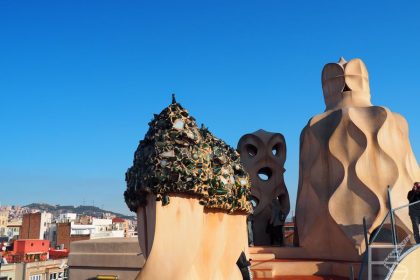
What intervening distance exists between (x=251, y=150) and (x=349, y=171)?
4614 millimetres

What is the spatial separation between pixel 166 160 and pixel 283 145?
12121mm

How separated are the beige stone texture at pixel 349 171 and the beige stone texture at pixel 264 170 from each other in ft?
5.86

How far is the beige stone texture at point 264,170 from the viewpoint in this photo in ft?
51.1

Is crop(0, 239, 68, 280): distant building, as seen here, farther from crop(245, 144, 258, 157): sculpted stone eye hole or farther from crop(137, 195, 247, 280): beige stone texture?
crop(137, 195, 247, 280): beige stone texture

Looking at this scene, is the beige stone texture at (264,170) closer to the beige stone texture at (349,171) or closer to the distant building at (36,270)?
the beige stone texture at (349,171)

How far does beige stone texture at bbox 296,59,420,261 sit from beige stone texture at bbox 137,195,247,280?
306 inches

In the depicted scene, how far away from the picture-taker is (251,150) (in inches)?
639

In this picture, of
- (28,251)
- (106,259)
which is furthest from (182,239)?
(28,251)

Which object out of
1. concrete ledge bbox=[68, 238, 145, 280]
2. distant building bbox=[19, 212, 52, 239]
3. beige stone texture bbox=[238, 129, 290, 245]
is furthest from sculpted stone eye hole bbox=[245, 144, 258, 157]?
distant building bbox=[19, 212, 52, 239]

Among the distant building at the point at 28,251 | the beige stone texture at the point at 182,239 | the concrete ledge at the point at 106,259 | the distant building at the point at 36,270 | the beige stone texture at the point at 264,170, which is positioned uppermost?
the beige stone texture at the point at 264,170

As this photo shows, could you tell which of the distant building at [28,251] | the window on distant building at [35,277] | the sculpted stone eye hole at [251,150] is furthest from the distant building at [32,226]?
the sculpted stone eye hole at [251,150]

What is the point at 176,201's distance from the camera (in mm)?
4641

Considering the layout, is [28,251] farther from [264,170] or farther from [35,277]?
[264,170]

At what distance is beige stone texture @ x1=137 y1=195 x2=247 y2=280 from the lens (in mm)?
4484
